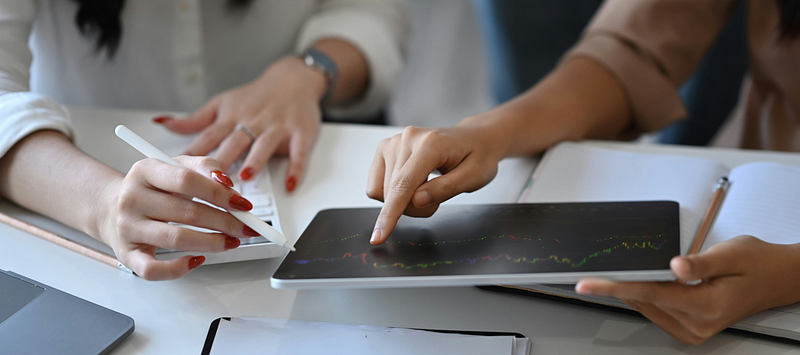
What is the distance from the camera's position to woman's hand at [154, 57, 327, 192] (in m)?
0.64

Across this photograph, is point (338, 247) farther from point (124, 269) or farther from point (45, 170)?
point (45, 170)

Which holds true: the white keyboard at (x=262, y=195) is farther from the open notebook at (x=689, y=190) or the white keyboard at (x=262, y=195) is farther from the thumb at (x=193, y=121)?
the open notebook at (x=689, y=190)

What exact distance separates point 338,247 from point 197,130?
40cm

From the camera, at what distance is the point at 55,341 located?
15.0 inches

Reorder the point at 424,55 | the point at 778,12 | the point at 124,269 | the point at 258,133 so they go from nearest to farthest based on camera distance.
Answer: the point at 124,269 < the point at 258,133 < the point at 778,12 < the point at 424,55

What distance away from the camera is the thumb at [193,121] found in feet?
2.34

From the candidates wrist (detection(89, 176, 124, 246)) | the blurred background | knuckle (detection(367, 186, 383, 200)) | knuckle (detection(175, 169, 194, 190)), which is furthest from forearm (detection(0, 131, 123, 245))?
the blurred background

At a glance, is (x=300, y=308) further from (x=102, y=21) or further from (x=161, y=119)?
(x=102, y=21)

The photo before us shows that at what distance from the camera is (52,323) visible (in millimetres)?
398

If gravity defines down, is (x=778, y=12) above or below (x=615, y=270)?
above

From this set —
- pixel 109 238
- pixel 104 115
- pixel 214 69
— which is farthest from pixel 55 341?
pixel 214 69

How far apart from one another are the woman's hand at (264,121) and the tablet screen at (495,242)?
0.19 m

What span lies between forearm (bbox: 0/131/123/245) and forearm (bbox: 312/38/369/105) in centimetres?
44

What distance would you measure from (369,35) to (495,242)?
2.03 feet
